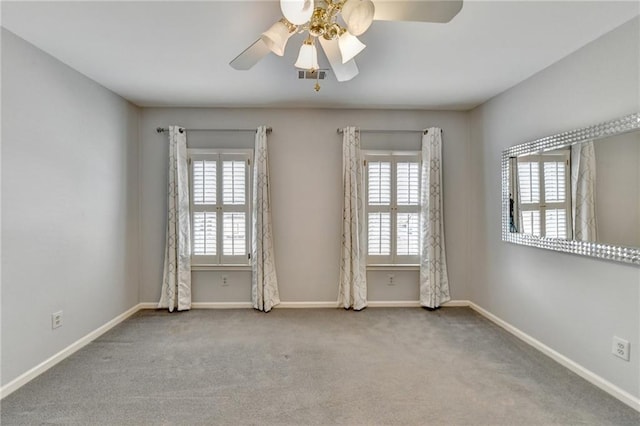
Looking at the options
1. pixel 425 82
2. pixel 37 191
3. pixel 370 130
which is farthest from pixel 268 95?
pixel 37 191

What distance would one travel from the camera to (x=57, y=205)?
2.49 meters

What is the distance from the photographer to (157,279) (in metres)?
3.73

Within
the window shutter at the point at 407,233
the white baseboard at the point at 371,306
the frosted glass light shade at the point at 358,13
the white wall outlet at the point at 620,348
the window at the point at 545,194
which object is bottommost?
the white baseboard at the point at 371,306

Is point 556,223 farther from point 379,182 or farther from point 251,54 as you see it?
point 251,54

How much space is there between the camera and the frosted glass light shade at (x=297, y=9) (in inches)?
49.9

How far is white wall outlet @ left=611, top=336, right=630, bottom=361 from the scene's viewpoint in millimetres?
1982

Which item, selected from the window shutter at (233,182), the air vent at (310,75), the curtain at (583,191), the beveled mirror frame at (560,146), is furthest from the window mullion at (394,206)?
the window shutter at (233,182)

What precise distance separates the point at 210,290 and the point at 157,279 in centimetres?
67

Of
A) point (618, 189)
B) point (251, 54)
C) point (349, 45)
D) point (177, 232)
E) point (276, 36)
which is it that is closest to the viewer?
point (276, 36)

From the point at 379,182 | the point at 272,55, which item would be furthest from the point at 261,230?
the point at 272,55

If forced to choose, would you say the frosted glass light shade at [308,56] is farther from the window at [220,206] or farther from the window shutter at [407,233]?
the window shutter at [407,233]

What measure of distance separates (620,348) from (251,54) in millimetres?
3089

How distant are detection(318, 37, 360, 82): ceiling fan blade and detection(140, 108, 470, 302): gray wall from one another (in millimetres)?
1772

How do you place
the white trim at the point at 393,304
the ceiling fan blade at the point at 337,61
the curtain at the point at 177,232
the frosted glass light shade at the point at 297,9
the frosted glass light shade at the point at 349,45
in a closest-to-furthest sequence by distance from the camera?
the frosted glass light shade at the point at 297,9 → the frosted glass light shade at the point at 349,45 → the ceiling fan blade at the point at 337,61 → the curtain at the point at 177,232 → the white trim at the point at 393,304
